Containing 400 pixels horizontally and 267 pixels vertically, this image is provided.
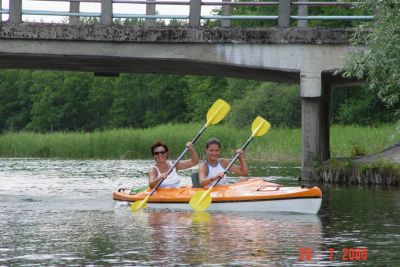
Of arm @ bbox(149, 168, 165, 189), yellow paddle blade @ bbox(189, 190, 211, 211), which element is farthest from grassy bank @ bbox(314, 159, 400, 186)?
yellow paddle blade @ bbox(189, 190, 211, 211)

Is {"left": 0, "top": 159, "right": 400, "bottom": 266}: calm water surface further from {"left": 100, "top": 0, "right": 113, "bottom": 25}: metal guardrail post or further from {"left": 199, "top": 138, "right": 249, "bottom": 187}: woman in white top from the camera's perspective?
{"left": 100, "top": 0, "right": 113, "bottom": 25}: metal guardrail post

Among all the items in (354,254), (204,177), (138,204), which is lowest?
(138,204)

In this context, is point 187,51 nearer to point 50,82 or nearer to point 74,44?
point 74,44

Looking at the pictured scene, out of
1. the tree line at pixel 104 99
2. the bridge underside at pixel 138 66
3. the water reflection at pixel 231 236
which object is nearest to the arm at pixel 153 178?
the water reflection at pixel 231 236

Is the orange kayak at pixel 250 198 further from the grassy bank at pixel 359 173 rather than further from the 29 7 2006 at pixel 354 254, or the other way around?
the grassy bank at pixel 359 173

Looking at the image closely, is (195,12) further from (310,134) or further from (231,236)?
(231,236)

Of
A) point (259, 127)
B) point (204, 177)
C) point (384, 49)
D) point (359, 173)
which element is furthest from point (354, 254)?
point (359, 173)

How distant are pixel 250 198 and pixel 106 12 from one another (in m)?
7.73

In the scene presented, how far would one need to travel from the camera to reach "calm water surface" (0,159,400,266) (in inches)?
462

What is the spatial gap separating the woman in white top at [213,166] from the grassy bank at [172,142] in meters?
13.6

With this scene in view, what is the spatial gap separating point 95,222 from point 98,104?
5645cm

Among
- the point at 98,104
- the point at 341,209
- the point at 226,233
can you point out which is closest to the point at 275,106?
the point at 98,104

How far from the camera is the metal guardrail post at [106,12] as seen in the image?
23.2m

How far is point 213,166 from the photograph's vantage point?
58.3ft
